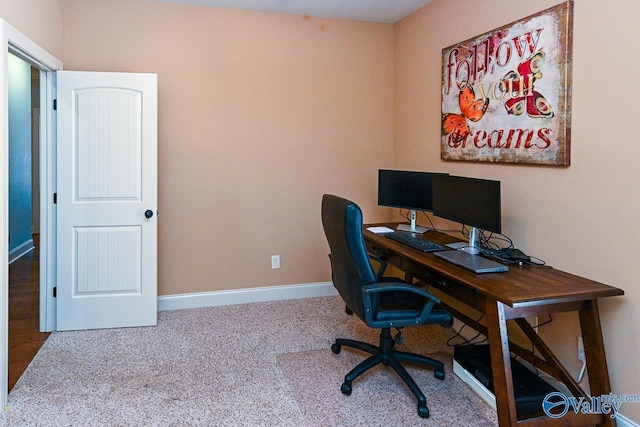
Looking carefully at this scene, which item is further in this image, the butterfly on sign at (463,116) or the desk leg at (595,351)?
the butterfly on sign at (463,116)

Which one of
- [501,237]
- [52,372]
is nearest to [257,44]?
[501,237]

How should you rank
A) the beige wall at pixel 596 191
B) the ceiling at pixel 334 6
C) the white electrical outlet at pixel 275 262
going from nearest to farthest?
the beige wall at pixel 596 191 < the ceiling at pixel 334 6 < the white electrical outlet at pixel 275 262

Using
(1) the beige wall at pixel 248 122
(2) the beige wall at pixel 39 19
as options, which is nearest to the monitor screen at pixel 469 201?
(1) the beige wall at pixel 248 122

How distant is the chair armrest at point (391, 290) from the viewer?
2193 millimetres

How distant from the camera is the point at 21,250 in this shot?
227 inches

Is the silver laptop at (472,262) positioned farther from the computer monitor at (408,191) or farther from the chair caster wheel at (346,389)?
the chair caster wheel at (346,389)

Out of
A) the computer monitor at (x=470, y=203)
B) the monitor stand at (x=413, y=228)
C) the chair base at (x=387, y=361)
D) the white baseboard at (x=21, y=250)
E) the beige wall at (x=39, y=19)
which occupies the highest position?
the beige wall at (x=39, y=19)

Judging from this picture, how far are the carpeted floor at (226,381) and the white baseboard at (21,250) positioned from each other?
293 cm

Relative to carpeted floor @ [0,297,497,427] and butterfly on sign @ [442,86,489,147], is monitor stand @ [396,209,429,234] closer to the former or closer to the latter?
butterfly on sign @ [442,86,489,147]

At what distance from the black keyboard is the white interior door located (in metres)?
1.85

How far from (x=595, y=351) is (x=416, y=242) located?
111 cm

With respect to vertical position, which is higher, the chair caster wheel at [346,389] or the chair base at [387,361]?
the chair base at [387,361]

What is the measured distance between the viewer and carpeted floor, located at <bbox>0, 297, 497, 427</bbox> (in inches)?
87.1

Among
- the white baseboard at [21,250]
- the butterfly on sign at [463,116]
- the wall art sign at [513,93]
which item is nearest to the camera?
the wall art sign at [513,93]
